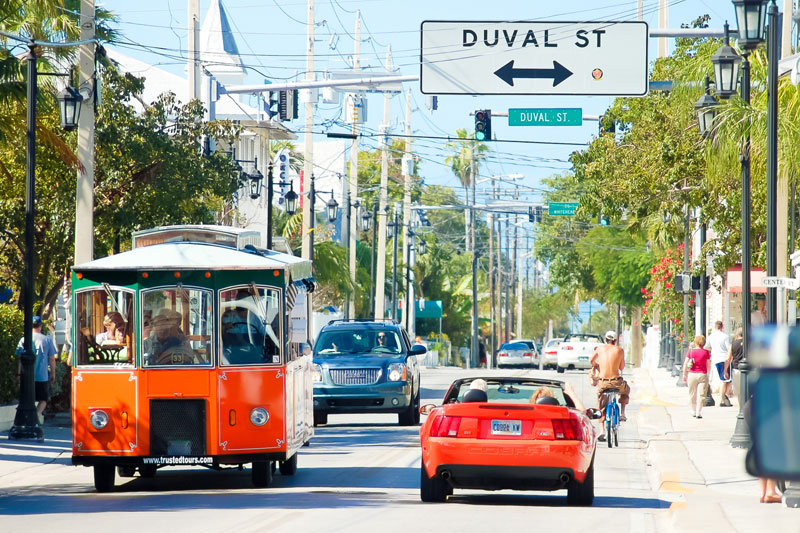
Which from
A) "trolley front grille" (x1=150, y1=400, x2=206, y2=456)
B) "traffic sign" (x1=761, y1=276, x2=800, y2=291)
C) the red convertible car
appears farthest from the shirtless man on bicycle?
"trolley front grille" (x1=150, y1=400, x2=206, y2=456)

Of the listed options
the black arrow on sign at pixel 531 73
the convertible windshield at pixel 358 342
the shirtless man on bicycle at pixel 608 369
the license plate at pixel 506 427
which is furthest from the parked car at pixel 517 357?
the license plate at pixel 506 427

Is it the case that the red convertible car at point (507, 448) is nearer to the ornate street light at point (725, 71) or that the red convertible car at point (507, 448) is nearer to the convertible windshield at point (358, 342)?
the ornate street light at point (725, 71)

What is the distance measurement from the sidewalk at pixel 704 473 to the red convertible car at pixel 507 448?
1139 mm

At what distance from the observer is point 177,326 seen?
580 inches

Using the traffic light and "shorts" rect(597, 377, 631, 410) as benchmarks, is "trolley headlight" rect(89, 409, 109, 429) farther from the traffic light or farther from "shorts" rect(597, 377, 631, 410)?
the traffic light

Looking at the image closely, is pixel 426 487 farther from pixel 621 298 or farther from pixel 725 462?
pixel 621 298

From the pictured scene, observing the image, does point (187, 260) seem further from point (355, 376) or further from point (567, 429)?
point (355, 376)

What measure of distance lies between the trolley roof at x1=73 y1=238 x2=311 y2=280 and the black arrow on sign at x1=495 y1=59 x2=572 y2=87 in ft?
21.0

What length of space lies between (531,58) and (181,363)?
8603 millimetres

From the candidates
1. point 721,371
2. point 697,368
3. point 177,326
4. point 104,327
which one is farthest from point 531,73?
point 721,371

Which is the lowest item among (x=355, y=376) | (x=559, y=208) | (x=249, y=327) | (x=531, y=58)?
(x=355, y=376)

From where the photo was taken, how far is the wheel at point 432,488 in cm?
1328

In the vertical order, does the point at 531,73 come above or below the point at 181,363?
above

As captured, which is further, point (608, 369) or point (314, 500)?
point (608, 369)
